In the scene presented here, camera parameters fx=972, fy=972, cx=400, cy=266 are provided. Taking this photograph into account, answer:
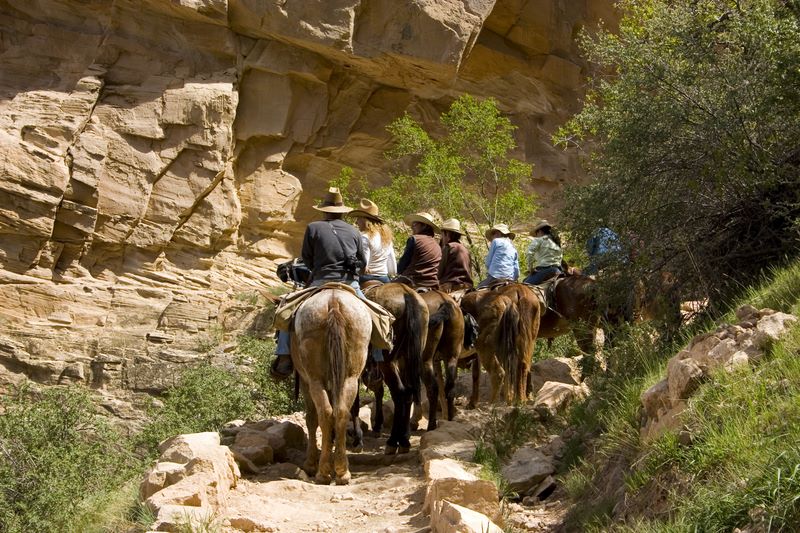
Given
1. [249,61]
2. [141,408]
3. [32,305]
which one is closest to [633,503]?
[141,408]

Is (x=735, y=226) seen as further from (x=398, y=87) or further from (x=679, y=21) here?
(x=398, y=87)

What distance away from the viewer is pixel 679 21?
12086 mm

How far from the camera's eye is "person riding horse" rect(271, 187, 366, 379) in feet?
33.1

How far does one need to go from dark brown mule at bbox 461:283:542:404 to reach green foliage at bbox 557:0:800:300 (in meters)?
1.34

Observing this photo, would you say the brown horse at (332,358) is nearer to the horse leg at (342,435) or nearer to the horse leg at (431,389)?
the horse leg at (342,435)

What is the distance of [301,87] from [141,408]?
11.5m

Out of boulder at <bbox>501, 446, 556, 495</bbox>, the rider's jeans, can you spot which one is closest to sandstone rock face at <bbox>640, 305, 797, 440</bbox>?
boulder at <bbox>501, 446, 556, 495</bbox>

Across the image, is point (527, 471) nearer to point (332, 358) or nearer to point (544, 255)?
point (332, 358)

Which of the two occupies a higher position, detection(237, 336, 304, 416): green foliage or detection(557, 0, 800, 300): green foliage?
detection(557, 0, 800, 300): green foliage

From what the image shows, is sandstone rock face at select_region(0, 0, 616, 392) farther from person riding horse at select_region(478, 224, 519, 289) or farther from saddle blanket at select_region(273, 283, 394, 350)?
saddle blanket at select_region(273, 283, 394, 350)

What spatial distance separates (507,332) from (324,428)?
4.07 metres

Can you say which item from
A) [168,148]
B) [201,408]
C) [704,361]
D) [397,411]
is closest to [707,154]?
[397,411]

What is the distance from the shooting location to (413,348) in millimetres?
10664

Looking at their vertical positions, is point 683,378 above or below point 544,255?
below
